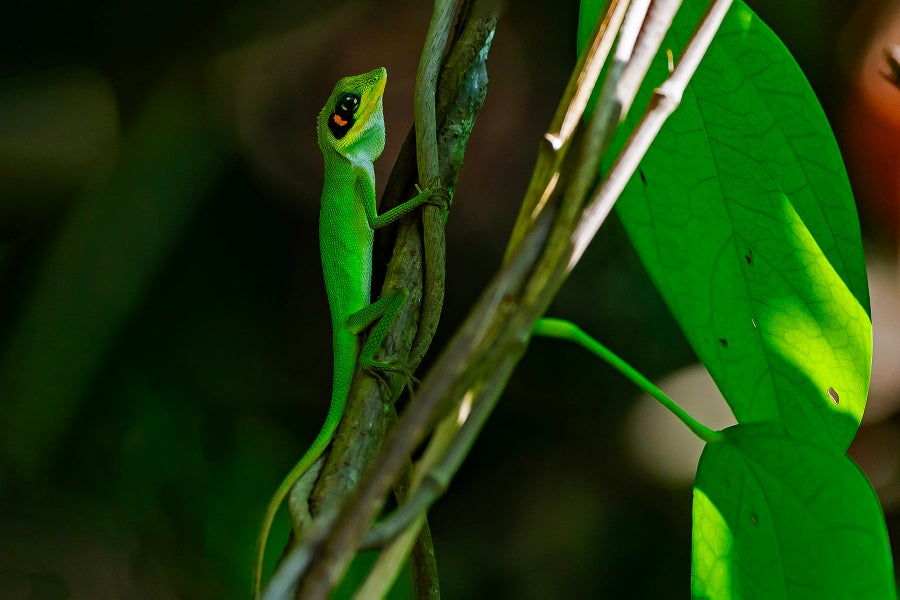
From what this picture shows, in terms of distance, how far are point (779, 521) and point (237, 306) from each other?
1495 mm

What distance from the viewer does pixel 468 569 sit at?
74.4 inches

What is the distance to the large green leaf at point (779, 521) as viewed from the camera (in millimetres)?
570

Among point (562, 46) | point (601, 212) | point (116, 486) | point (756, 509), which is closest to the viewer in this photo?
point (601, 212)

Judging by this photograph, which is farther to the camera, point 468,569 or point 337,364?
point 468,569

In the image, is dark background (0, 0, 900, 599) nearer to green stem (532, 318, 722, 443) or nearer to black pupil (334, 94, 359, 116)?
black pupil (334, 94, 359, 116)

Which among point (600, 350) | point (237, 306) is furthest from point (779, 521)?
point (237, 306)

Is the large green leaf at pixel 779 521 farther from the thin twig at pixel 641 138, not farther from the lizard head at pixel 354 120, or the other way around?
the lizard head at pixel 354 120

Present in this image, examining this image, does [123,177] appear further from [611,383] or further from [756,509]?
[756,509]

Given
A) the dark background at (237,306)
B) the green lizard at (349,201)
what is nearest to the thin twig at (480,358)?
the green lizard at (349,201)

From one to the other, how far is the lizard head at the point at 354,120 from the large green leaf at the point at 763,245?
0.99 m

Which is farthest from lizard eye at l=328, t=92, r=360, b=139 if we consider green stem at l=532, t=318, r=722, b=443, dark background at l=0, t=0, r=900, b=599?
green stem at l=532, t=318, r=722, b=443

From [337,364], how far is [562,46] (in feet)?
3.73

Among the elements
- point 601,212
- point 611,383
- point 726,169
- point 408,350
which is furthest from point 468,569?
point 601,212

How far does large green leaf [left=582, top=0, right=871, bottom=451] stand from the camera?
706 millimetres
